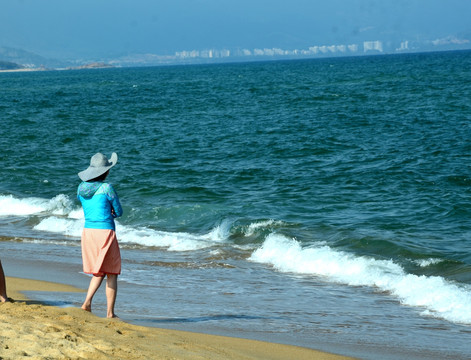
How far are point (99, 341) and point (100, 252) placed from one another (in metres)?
1.20

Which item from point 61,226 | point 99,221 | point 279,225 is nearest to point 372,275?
point 279,225

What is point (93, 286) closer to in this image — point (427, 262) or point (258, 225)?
point (427, 262)

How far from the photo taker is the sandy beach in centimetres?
A: 501

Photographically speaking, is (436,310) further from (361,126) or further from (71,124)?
(71,124)

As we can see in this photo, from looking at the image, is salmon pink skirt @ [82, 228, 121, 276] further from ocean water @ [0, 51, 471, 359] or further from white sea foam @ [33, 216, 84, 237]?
white sea foam @ [33, 216, 84, 237]

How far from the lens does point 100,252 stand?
252 inches

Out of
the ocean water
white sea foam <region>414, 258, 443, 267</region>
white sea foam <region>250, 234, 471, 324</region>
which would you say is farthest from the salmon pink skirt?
white sea foam <region>414, 258, 443, 267</region>

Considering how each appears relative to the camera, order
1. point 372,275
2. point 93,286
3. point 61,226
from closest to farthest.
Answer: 1. point 93,286
2. point 372,275
3. point 61,226

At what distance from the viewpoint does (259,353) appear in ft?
19.8

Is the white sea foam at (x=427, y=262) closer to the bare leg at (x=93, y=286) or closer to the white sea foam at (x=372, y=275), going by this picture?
the white sea foam at (x=372, y=275)

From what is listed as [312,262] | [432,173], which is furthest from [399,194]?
[312,262]

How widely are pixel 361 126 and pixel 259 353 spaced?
2252 centimetres

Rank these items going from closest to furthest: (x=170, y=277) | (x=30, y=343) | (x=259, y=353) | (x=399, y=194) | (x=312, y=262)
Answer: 1. (x=30, y=343)
2. (x=259, y=353)
3. (x=170, y=277)
4. (x=312, y=262)
5. (x=399, y=194)

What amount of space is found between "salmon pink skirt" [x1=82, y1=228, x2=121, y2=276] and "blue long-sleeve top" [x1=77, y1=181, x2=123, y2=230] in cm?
7
